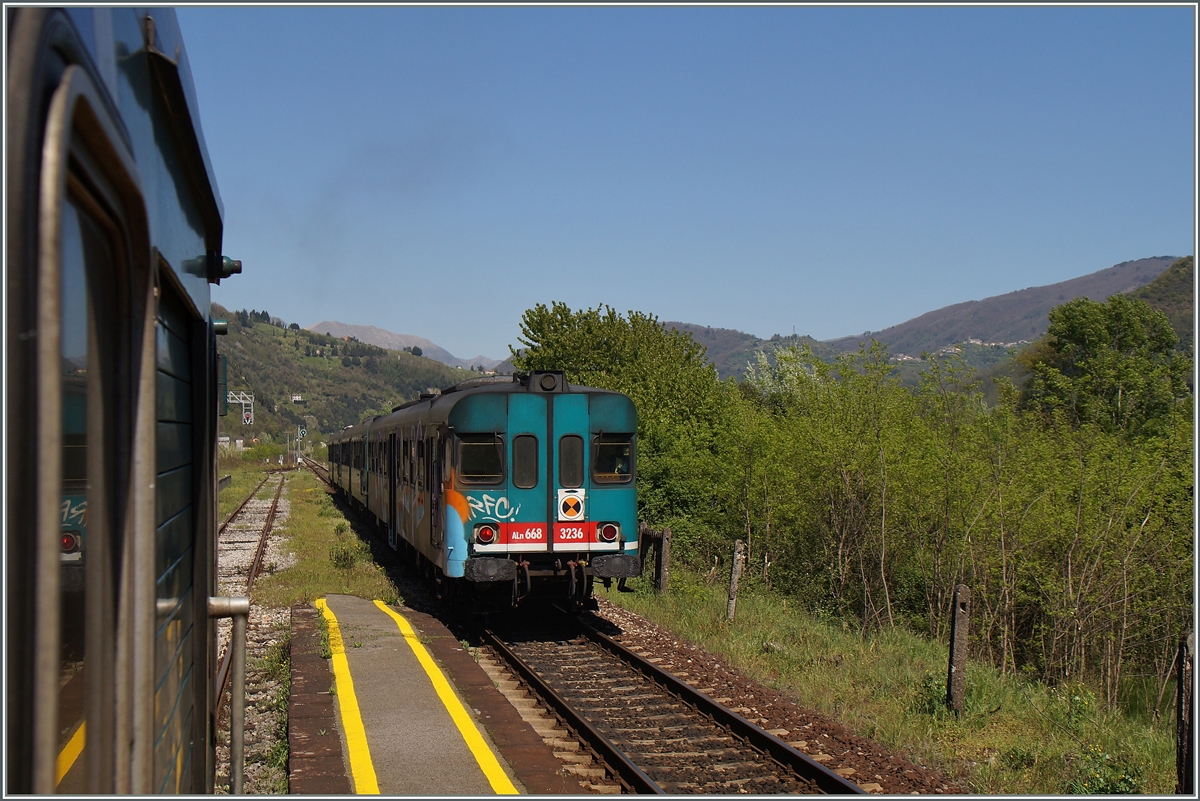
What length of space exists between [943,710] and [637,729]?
2.79m

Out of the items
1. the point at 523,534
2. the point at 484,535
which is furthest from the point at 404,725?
the point at 523,534

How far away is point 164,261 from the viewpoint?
8.43 ft

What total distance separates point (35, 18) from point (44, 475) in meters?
0.62

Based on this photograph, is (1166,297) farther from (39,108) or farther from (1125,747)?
(39,108)

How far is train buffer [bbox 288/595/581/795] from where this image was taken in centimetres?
648

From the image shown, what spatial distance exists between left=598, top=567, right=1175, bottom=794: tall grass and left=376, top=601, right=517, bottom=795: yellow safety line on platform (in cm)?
312

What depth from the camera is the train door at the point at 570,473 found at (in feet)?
39.0

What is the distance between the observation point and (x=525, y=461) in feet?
39.2

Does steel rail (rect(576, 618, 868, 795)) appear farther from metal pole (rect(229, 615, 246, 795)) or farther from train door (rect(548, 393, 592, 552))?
metal pole (rect(229, 615, 246, 795))

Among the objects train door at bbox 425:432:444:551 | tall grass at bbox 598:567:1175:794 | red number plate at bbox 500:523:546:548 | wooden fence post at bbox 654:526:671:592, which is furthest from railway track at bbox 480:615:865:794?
wooden fence post at bbox 654:526:671:592

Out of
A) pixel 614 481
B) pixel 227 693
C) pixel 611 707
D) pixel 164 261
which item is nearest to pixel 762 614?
pixel 614 481

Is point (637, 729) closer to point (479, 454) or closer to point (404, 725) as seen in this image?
point (404, 725)

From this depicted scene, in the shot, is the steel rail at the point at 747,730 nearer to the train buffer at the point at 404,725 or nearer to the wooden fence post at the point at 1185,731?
the train buffer at the point at 404,725

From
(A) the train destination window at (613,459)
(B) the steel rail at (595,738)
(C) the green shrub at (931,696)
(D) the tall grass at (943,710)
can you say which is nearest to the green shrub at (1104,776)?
(D) the tall grass at (943,710)
